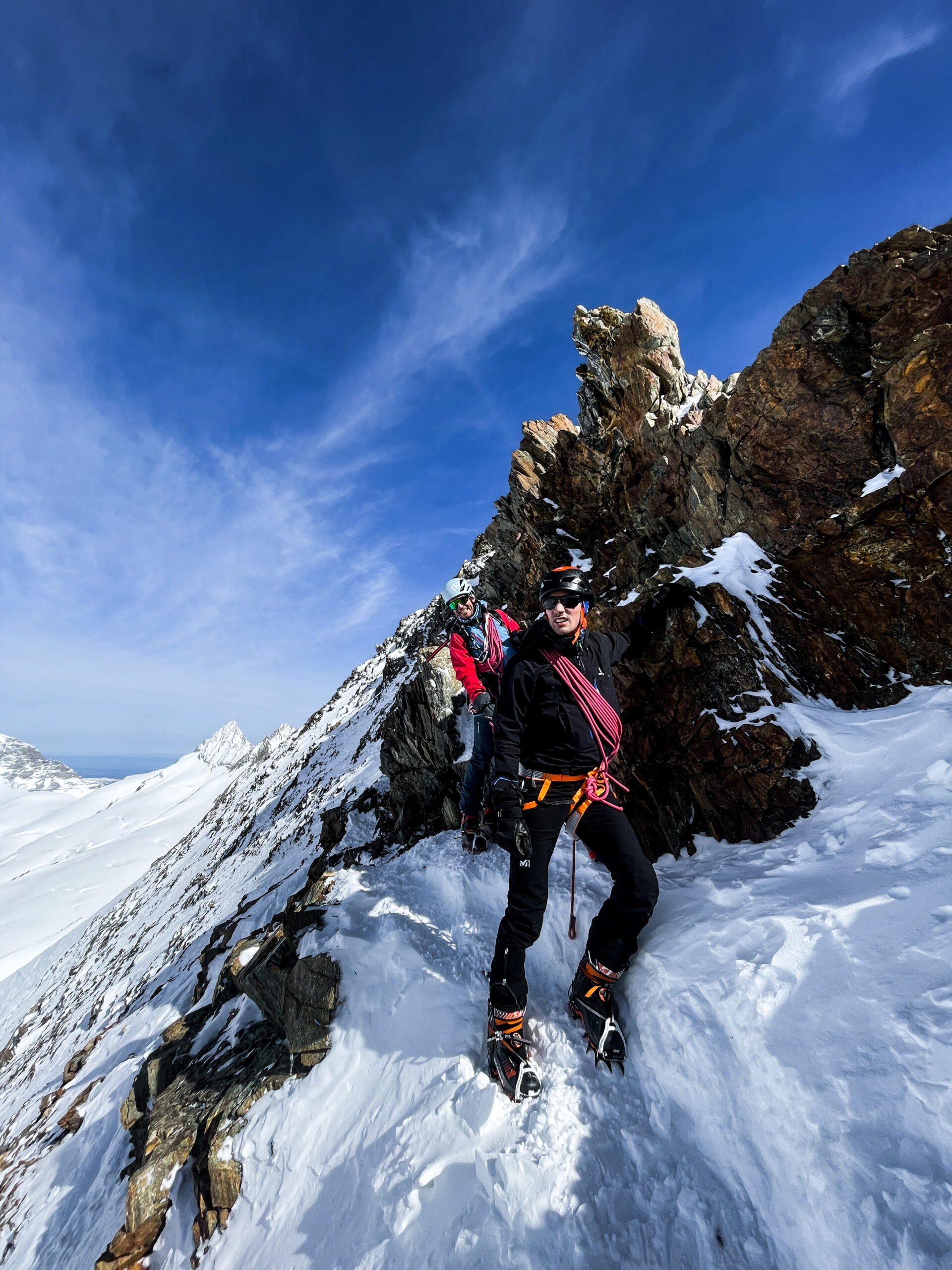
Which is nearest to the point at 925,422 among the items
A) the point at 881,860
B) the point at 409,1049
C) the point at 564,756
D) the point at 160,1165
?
the point at 881,860

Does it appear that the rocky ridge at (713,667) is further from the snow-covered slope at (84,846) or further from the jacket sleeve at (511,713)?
the snow-covered slope at (84,846)

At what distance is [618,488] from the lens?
58.4 ft

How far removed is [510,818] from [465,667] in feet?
15.1

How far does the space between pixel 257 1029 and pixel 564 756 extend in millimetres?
8041

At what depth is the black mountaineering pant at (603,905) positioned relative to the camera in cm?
475

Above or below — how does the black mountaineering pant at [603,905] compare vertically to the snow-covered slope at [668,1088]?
above

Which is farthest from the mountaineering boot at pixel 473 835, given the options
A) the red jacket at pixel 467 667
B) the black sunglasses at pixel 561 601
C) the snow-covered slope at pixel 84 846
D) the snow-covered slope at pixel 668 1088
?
the snow-covered slope at pixel 84 846

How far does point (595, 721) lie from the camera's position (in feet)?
17.0

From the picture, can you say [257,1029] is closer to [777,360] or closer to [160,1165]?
[160,1165]

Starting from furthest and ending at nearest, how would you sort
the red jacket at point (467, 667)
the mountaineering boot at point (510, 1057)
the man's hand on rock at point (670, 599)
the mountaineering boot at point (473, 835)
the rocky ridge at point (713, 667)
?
the red jacket at point (467, 667) < the mountaineering boot at point (473, 835) < the man's hand on rock at point (670, 599) < the rocky ridge at point (713, 667) < the mountaineering boot at point (510, 1057)

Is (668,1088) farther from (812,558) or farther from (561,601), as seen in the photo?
(812,558)

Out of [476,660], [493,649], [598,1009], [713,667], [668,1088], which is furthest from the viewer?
[476,660]

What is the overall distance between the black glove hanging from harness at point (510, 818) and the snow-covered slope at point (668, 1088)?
171cm

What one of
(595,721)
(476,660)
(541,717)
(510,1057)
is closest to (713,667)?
(595,721)
